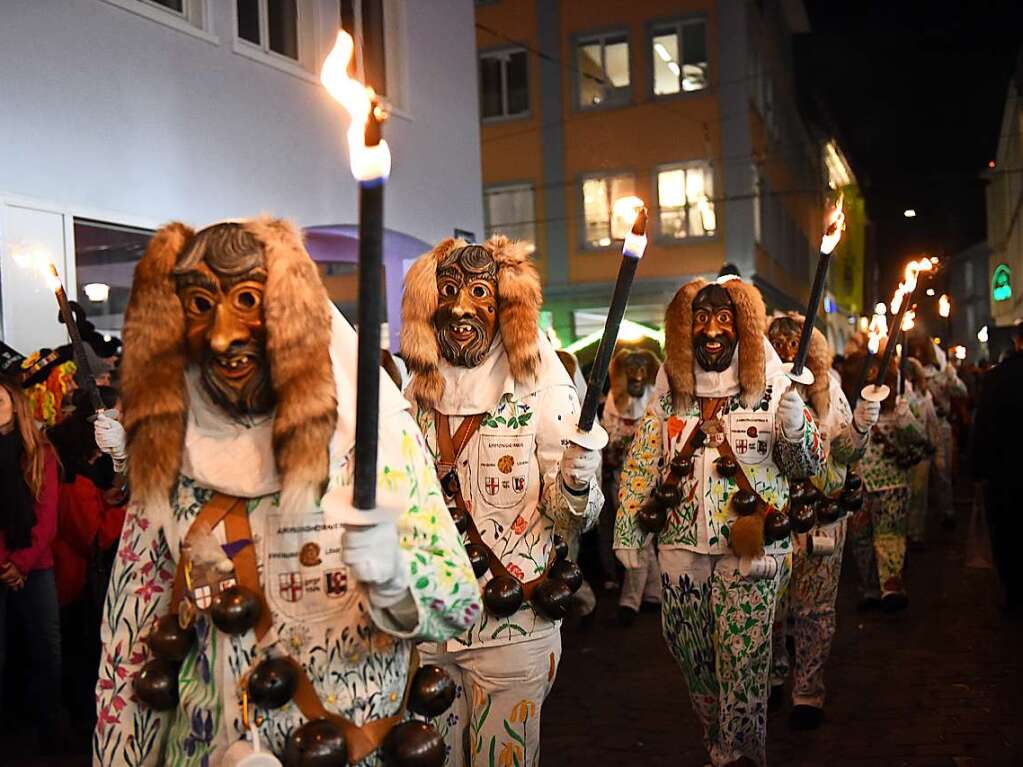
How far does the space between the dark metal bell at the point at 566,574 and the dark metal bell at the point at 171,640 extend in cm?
180

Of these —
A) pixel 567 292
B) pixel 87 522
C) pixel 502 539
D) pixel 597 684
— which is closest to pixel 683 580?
pixel 502 539

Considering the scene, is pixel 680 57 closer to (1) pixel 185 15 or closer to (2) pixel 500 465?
(1) pixel 185 15

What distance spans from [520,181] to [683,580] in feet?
Result: 76.6

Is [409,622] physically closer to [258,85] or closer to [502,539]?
[502,539]

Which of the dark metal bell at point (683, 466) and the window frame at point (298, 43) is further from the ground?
the window frame at point (298, 43)

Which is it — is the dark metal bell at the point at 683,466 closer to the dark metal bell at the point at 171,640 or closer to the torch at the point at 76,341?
the torch at the point at 76,341

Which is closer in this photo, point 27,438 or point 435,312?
point 435,312

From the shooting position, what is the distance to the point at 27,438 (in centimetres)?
587

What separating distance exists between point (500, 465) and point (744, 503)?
4.60 ft

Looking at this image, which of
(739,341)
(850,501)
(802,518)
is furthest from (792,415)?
(850,501)

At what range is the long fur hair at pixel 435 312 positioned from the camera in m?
4.34

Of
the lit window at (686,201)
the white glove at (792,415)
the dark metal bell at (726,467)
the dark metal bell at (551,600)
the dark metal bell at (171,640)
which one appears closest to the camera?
the dark metal bell at (171,640)

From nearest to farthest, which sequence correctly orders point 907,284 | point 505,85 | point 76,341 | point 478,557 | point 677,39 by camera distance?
1. point 478,557
2. point 76,341
3. point 907,284
4. point 677,39
5. point 505,85

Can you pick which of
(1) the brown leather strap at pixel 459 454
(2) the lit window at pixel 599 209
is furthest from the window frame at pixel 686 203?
(1) the brown leather strap at pixel 459 454
